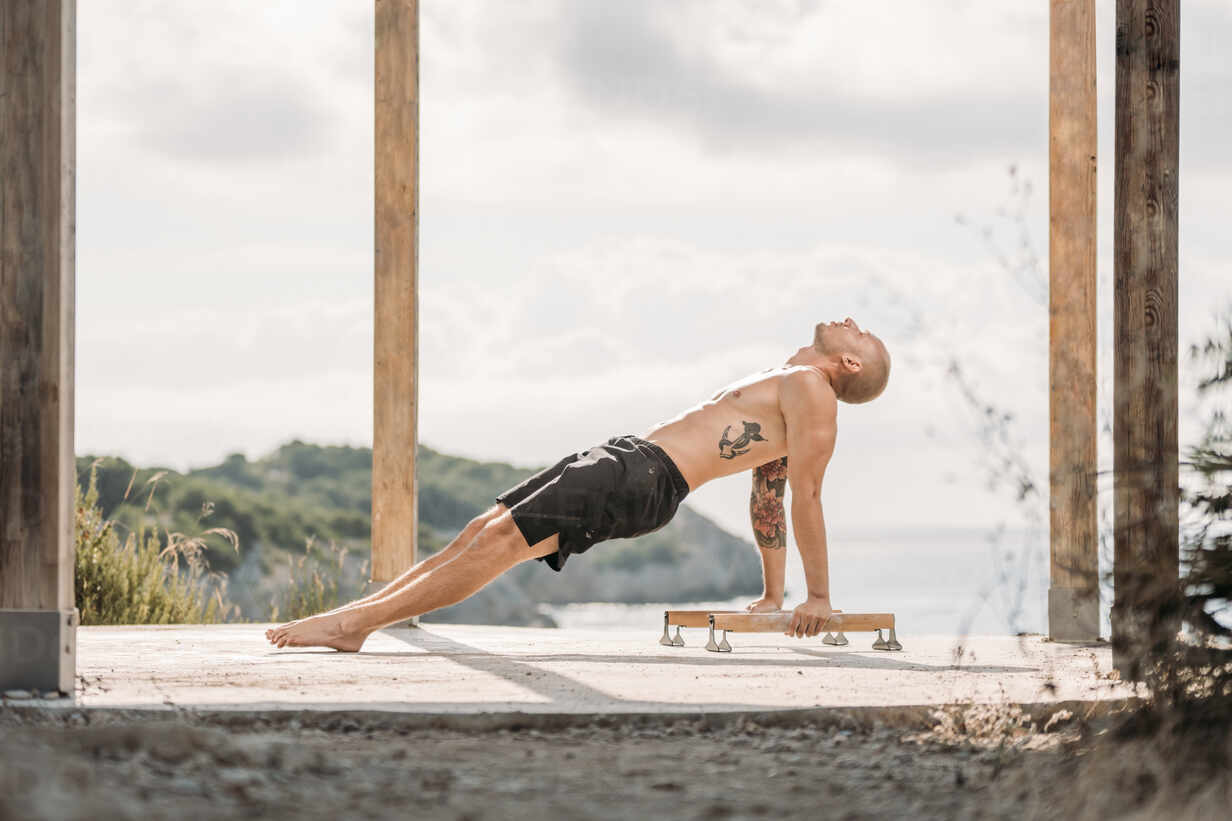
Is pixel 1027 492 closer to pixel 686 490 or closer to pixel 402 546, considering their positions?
pixel 686 490

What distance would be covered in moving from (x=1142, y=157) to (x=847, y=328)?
1473 mm

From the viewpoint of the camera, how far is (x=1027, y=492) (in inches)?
116

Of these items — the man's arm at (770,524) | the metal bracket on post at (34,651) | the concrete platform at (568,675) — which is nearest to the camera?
the concrete platform at (568,675)

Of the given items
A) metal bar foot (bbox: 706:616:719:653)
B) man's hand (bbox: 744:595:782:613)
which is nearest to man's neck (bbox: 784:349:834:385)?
man's hand (bbox: 744:595:782:613)

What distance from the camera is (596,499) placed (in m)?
4.67

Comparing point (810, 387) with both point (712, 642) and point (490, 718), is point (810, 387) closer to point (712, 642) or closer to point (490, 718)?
point (712, 642)

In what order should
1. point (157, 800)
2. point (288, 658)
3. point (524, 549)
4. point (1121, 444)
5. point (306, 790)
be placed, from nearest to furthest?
point (157, 800), point (306, 790), point (1121, 444), point (288, 658), point (524, 549)

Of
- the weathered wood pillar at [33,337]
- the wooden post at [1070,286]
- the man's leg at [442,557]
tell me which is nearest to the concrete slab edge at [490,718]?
the weathered wood pillar at [33,337]

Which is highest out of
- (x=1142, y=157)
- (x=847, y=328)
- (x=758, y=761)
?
(x=1142, y=157)

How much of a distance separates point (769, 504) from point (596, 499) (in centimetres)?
83

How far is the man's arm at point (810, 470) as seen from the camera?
14.6 feet

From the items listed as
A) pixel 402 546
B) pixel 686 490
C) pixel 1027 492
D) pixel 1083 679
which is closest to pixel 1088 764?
pixel 1027 492

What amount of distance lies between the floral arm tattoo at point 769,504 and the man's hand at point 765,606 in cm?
21

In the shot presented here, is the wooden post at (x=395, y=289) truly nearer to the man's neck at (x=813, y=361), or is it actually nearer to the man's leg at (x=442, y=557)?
the man's leg at (x=442, y=557)
